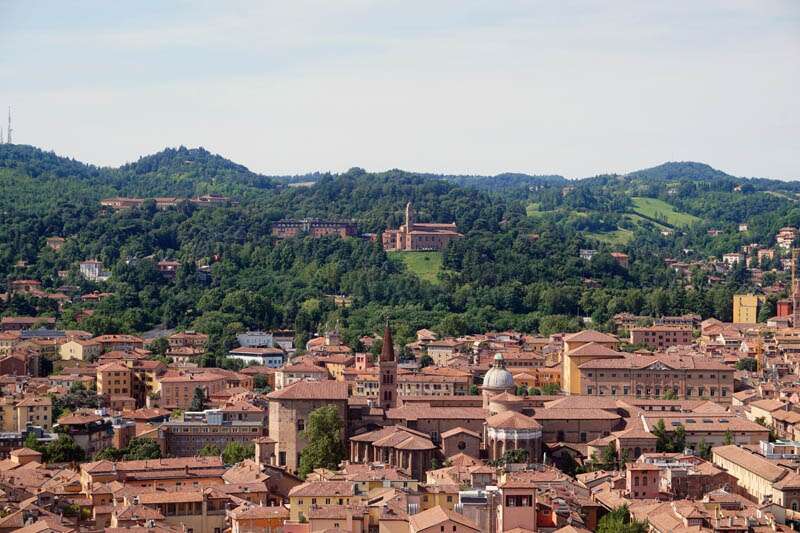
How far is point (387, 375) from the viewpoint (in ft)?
150

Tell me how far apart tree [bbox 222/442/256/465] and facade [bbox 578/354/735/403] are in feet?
41.5

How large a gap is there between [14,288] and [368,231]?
25605mm

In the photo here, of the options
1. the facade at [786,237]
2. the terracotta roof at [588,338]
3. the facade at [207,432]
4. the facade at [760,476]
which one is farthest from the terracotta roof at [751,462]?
the facade at [786,237]

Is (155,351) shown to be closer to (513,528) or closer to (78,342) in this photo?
(78,342)

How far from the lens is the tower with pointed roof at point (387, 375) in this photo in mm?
45344

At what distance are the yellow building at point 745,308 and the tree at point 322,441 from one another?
39.0m

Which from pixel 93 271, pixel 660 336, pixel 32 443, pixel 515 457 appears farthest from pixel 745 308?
pixel 32 443

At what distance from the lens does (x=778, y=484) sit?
3528cm

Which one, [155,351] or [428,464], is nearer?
[428,464]

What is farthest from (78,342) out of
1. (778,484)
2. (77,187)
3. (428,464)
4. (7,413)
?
(77,187)

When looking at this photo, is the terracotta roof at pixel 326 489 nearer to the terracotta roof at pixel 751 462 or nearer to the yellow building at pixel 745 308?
the terracotta roof at pixel 751 462

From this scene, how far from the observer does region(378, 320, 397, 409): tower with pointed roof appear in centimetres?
4534

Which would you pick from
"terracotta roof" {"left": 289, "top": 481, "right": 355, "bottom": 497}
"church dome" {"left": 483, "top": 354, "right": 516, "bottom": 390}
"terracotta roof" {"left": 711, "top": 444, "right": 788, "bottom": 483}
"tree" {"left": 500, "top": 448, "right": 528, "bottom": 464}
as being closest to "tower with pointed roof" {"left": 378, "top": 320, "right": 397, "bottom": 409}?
"church dome" {"left": 483, "top": 354, "right": 516, "bottom": 390}

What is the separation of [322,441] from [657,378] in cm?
1491
